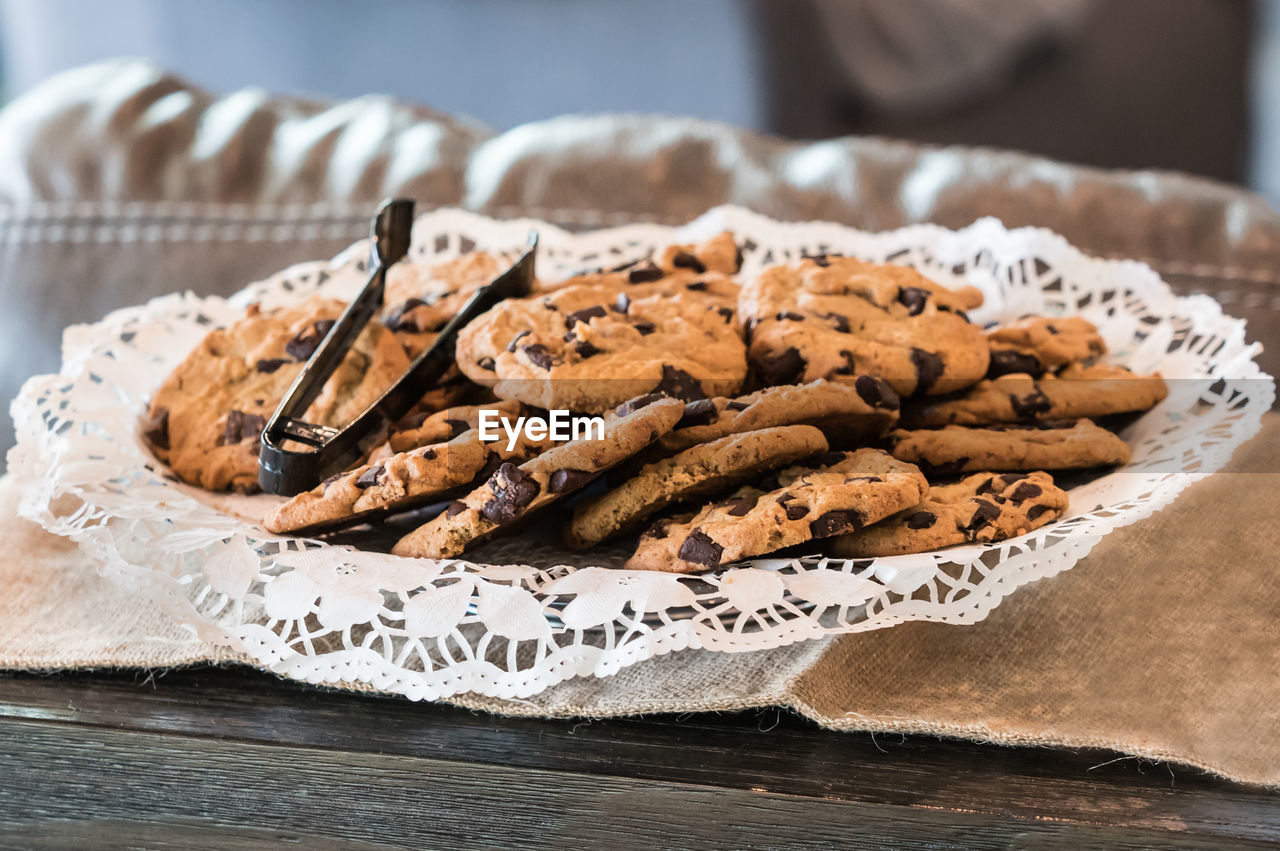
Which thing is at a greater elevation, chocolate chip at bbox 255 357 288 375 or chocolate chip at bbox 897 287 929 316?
chocolate chip at bbox 897 287 929 316

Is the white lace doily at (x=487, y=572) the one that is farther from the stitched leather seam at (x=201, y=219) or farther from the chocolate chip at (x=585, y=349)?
the stitched leather seam at (x=201, y=219)

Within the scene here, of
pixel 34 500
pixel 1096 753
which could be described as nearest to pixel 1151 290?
pixel 1096 753

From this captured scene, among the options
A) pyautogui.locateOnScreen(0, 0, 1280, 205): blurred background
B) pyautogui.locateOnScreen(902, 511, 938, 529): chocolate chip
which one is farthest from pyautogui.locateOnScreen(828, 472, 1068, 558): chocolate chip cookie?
pyautogui.locateOnScreen(0, 0, 1280, 205): blurred background

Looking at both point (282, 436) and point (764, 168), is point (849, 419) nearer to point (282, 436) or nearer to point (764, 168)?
point (282, 436)

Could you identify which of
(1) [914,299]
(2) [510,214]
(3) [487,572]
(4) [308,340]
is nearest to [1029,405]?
(1) [914,299]

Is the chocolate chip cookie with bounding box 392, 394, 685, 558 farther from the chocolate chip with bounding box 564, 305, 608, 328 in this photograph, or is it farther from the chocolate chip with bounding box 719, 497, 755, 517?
the chocolate chip with bounding box 564, 305, 608, 328

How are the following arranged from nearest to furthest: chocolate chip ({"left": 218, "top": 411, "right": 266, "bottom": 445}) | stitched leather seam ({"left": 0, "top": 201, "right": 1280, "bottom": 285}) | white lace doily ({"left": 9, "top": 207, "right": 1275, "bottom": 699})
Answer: white lace doily ({"left": 9, "top": 207, "right": 1275, "bottom": 699}) < chocolate chip ({"left": 218, "top": 411, "right": 266, "bottom": 445}) < stitched leather seam ({"left": 0, "top": 201, "right": 1280, "bottom": 285})

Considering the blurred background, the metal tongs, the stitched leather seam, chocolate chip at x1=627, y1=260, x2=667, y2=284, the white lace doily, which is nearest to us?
the white lace doily

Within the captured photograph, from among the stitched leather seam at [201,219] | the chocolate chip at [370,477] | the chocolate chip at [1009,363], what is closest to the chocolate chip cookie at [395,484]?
the chocolate chip at [370,477]

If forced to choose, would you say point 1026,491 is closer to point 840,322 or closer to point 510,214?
point 840,322
